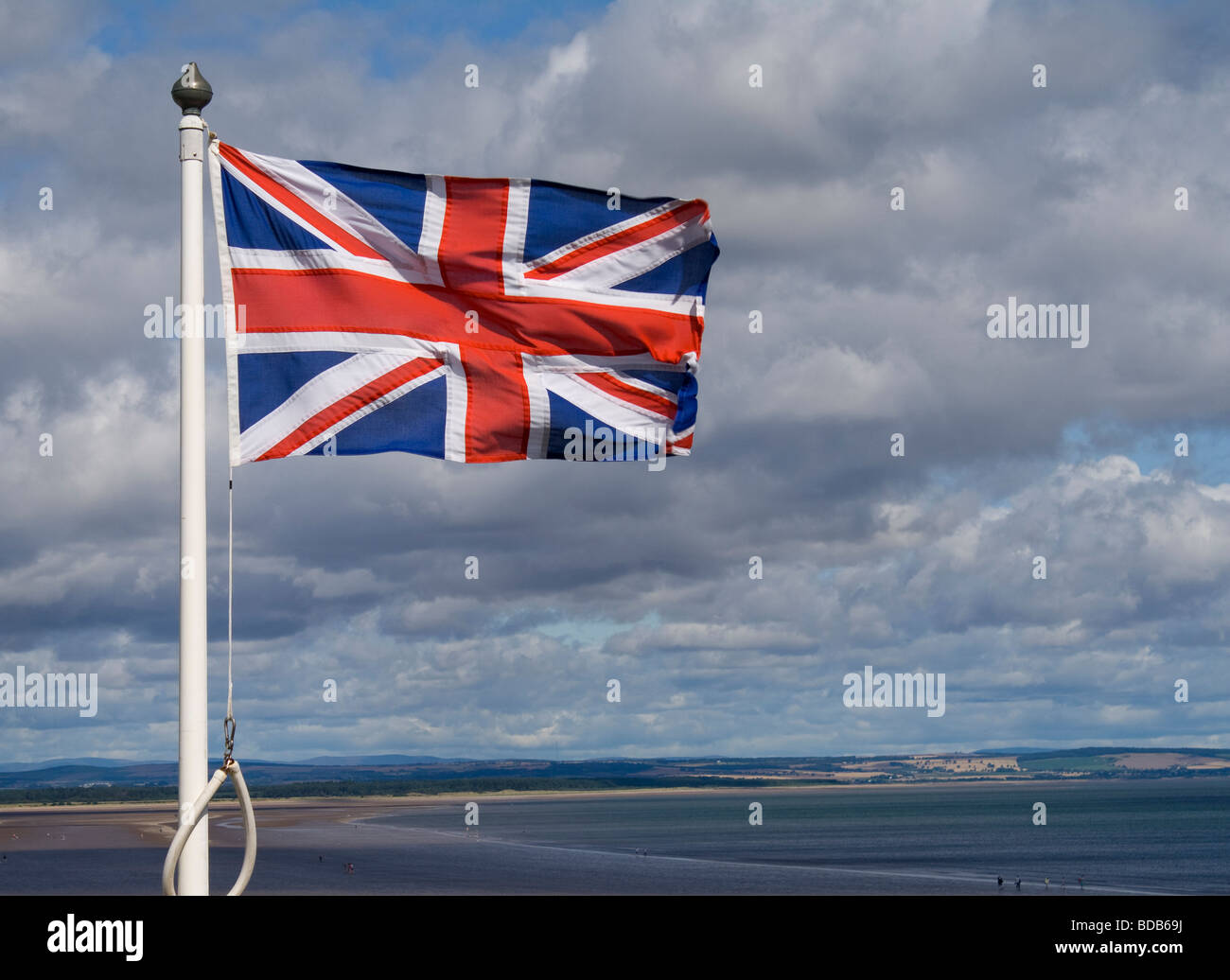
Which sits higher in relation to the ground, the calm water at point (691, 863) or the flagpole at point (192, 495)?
the flagpole at point (192, 495)

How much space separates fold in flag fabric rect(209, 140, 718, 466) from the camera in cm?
1180

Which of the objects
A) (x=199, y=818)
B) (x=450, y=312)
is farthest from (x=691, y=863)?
(x=199, y=818)

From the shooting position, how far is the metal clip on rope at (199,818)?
30.7ft

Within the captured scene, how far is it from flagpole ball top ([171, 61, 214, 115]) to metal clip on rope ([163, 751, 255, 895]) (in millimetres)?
5092

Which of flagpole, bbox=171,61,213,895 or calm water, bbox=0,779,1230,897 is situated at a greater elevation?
flagpole, bbox=171,61,213,895

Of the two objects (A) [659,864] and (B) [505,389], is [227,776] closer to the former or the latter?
(B) [505,389]

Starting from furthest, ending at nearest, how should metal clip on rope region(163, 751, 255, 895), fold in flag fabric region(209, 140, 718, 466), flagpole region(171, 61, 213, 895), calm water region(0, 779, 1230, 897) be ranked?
calm water region(0, 779, 1230, 897)
fold in flag fabric region(209, 140, 718, 466)
flagpole region(171, 61, 213, 895)
metal clip on rope region(163, 751, 255, 895)

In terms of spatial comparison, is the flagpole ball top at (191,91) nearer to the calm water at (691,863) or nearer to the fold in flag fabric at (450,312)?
the fold in flag fabric at (450,312)

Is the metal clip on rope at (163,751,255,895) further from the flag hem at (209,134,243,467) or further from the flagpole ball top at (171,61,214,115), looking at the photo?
the flagpole ball top at (171,61,214,115)

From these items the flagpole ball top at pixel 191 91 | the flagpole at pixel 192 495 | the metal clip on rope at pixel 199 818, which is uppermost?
the flagpole ball top at pixel 191 91

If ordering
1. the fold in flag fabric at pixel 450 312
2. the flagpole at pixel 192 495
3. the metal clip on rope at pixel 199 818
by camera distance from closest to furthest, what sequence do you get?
1. the metal clip on rope at pixel 199 818
2. the flagpole at pixel 192 495
3. the fold in flag fabric at pixel 450 312

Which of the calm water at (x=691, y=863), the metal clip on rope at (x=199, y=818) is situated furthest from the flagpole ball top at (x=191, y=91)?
the calm water at (x=691, y=863)

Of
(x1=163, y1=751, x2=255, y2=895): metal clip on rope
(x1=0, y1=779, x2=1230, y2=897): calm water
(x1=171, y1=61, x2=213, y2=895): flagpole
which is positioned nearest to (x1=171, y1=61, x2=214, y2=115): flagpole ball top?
(x1=171, y1=61, x2=213, y2=895): flagpole
